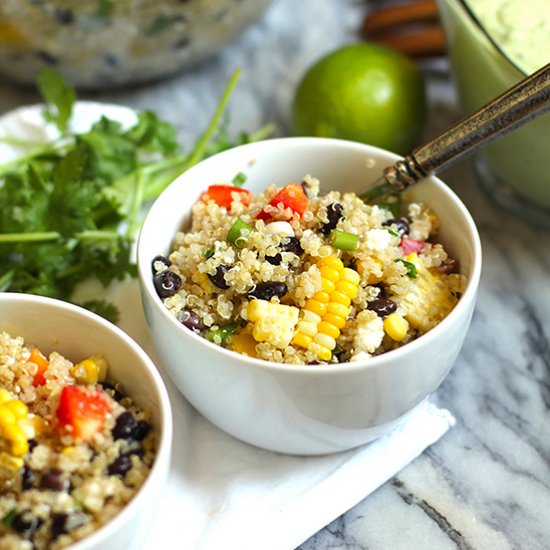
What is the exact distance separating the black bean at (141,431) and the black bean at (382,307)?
0.39 meters

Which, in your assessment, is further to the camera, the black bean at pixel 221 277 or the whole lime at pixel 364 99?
the whole lime at pixel 364 99

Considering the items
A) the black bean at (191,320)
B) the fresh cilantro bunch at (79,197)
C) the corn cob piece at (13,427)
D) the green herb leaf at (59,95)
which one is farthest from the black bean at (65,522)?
the green herb leaf at (59,95)

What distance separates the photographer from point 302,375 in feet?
3.78

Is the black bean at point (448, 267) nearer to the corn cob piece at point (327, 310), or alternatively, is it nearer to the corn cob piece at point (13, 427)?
the corn cob piece at point (327, 310)

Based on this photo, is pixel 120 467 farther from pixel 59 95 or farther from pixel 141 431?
pixel 59 95

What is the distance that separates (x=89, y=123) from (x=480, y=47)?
2.91ft

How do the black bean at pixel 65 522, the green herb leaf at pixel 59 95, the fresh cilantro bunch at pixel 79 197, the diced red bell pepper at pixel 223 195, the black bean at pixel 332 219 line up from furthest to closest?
the green herb leaf at pixel 59 95, the fresh cilantro bunch at pixel 79 197, the diced red bell pepper at pixel 223 195, the black bean at pixel 332 219, the black bean at pixel 65 522

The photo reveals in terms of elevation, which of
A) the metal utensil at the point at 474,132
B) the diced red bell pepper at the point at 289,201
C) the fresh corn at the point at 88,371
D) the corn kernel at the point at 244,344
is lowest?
the fresh corn at the point at 88,371

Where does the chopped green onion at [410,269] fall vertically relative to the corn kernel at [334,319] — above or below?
above

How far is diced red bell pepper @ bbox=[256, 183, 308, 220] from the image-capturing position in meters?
1.39

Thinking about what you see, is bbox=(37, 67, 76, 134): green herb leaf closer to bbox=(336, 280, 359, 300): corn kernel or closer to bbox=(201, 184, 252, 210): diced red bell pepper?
bbox=(201, 184, 252, 210): diced red bell pepper

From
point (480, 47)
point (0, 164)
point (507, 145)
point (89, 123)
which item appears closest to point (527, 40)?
A: point (480, 47)

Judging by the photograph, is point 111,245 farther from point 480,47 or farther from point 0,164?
point 480,47

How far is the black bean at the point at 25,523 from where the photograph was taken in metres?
1.05
